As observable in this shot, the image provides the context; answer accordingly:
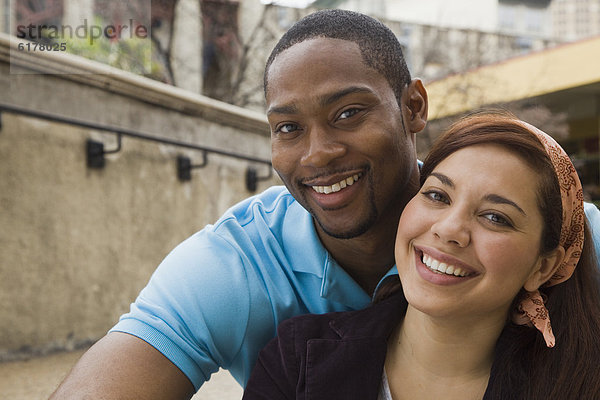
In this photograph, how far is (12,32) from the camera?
8.80 meters

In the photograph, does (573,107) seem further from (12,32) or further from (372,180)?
(372,180)

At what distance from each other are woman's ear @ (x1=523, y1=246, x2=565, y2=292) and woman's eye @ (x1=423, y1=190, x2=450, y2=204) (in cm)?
34

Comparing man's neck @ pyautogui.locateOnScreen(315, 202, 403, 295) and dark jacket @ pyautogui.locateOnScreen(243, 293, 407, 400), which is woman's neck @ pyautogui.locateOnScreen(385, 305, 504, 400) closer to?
dark jacket @ pyautogui.locateOnScreen(243, 293, 407, 400)

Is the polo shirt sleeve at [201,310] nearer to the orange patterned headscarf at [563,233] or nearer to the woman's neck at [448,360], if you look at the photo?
the woman's neck at [448,360]

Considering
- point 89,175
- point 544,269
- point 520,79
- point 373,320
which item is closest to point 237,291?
point 373,320

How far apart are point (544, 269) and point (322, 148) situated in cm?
81

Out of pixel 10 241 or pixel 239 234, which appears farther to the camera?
pixel 10 241

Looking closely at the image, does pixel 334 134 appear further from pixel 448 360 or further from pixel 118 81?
pixel 118 81

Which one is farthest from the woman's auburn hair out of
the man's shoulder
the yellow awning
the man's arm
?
the yellow awning

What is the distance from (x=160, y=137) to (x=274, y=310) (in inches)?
177

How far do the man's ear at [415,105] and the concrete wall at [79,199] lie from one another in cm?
348

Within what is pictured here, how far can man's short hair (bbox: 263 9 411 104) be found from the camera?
2426 mm

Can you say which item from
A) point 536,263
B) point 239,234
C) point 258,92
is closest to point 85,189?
point 239,234

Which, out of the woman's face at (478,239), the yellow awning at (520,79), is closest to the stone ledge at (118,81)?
the woman's face at (478,239)
